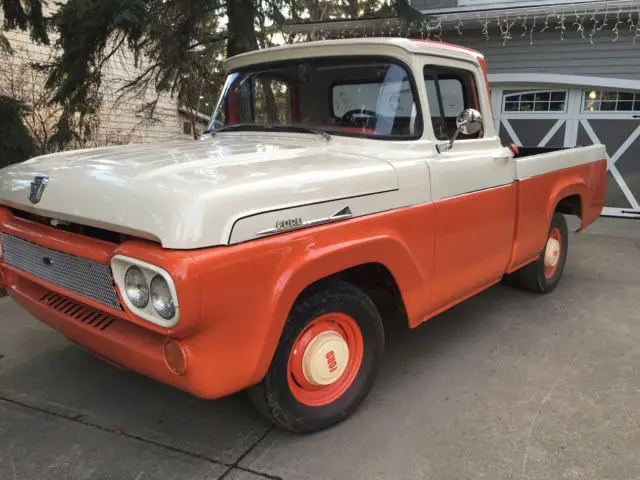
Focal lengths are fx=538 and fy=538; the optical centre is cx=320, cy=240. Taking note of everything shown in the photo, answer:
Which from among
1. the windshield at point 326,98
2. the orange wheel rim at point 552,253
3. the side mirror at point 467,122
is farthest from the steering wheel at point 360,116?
the orange wheel rim at point 552,253

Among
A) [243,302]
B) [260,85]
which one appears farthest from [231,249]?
[260,85]

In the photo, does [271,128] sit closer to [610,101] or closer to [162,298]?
[162,298]

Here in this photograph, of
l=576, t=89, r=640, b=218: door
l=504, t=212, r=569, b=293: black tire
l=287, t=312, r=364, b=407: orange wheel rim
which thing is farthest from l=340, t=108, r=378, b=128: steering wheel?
l=576, t=89, r=640, b=218: door

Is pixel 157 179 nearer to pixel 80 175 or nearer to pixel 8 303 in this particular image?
pixel 80 175

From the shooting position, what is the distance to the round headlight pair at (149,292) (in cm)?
201

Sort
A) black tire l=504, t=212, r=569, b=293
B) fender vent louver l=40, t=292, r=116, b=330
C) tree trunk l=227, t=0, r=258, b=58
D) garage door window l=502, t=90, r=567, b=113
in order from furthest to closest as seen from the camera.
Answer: garage door window l=502, t=90, r=567, b=113 → tree trunk l=227, t=0, r=258, b=58 → black tire l=504, t=212, r=569, b=293 → fender vent louver l=40, t=292, r=116, b=330

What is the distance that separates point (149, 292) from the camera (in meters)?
2.06

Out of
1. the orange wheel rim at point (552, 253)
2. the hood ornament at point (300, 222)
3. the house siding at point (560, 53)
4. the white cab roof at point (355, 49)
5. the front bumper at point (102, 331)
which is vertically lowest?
the orange wheel rim at point (552, 253)

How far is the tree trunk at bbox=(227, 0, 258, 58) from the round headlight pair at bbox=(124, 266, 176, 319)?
408 cm

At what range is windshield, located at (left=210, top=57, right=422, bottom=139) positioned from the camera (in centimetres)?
319

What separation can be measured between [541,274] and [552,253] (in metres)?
0.31

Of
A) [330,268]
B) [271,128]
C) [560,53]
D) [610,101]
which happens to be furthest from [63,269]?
[610,101]

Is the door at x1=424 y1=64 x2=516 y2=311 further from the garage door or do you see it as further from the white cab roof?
the garage door

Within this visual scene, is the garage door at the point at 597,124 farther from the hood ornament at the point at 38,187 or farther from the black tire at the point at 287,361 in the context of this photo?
the hood ornament at the point at 38,187
